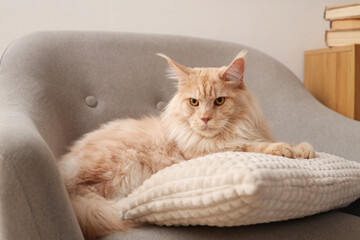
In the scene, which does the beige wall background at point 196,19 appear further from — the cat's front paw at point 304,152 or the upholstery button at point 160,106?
the cat's front paw at point 304,152

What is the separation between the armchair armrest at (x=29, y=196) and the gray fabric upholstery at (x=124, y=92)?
0.09 feet

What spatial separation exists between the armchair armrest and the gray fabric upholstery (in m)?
0.03

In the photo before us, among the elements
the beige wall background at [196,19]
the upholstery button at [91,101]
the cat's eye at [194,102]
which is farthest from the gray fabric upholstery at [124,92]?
the cat's eye at [194,102]

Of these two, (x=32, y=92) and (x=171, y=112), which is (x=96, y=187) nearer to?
(x=171, y=112)

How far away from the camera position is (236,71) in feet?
4.28

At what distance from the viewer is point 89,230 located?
99 centimetres

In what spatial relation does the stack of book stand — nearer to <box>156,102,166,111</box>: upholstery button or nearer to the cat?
the cat

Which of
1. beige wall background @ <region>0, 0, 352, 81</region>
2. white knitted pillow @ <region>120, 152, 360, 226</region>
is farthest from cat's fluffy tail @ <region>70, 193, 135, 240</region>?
beige wall background @ <region>0, 0, 352, 81</region>

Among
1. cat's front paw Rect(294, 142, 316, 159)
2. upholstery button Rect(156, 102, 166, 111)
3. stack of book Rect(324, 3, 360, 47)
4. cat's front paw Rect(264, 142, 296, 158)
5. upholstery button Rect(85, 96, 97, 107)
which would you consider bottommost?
cat's front paw Rect(294, 142, 316, 159)

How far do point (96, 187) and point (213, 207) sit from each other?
1.81ft

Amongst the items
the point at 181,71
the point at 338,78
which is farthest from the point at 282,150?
the point at 338,78

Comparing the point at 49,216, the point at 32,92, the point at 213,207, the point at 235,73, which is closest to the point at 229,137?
the point at 235,73

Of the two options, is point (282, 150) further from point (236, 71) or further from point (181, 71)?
point (181, 71)

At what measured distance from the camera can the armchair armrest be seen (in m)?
0.79
